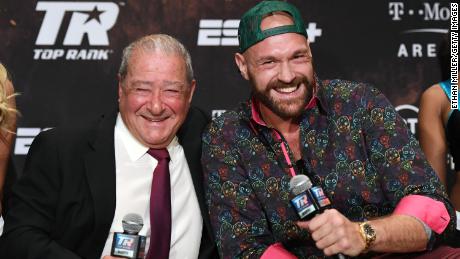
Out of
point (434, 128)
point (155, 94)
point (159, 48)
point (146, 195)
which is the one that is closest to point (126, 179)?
point (146, 195)

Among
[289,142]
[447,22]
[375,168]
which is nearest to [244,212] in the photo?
[289,142]

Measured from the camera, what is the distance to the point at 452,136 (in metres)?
3.43

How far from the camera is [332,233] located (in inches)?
77.3

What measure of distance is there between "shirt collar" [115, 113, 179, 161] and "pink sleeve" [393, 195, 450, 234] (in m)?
0.98

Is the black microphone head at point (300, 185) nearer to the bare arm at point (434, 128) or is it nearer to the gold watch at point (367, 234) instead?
the gold watch at point (367, 234)

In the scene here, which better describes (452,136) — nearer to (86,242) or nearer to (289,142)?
(289,142)

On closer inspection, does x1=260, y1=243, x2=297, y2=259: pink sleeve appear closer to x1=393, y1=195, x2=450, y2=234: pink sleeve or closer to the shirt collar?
x1=393, y1=195, x2=450, y2=234: pink sleeve

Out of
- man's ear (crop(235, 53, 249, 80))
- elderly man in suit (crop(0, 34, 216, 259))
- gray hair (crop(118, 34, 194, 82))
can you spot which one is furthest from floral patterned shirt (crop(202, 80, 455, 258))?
gray hair (crop(118, 34, 194, 82))

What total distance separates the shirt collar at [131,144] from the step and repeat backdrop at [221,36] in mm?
958

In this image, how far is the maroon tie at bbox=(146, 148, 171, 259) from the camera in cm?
257

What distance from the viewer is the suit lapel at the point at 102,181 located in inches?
100

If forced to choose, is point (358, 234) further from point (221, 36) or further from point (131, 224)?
point (221, 36)

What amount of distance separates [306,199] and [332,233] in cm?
15

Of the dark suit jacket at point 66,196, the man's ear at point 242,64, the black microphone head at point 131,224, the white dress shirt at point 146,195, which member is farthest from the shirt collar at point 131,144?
the black microphone head at point 131,224
